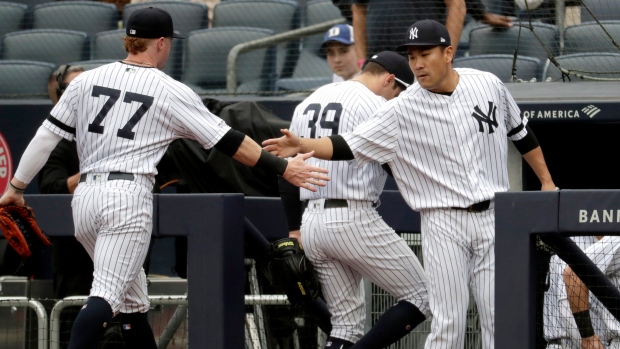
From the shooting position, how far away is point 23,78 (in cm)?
719

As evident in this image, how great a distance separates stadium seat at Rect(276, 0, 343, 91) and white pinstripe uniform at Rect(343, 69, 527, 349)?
271cm

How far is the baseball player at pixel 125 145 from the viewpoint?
4.00 metres

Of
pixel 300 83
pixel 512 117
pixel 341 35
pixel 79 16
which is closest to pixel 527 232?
pixel 512 117

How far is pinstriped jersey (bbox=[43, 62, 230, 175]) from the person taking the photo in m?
4.04

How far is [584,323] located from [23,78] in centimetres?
454

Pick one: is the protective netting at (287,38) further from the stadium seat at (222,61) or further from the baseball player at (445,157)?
the baseball player at (445,157)

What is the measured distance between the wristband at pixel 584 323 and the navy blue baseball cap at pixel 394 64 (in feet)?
4.21

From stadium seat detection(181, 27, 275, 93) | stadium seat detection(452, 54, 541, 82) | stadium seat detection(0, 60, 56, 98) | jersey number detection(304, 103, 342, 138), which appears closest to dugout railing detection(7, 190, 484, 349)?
jersey number detection(304, 103, 342, 138)

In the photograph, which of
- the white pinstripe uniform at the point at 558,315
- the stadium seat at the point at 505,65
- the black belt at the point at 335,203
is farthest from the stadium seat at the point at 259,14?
the white pinstripe uniform at the point at 558,315

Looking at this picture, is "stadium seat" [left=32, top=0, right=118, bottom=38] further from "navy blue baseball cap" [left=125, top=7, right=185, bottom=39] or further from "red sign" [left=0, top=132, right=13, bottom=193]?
"navy blue baseball cap" [left=125, top=7, right=185, bottom=39]

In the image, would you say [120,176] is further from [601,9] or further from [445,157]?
[601,9]

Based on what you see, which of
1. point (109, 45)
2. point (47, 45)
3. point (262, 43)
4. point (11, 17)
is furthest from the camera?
point (11, 17)

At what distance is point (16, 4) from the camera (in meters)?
8.04

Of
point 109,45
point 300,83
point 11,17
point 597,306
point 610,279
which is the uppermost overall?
point 11,17
